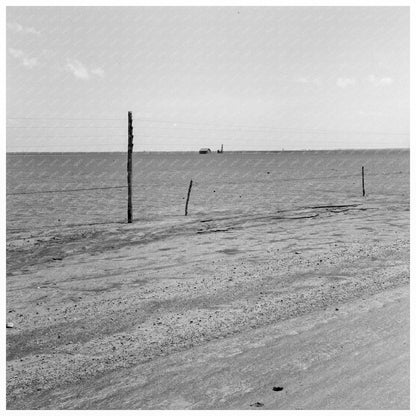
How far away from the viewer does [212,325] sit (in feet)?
20.0

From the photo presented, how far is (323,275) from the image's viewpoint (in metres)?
8.34

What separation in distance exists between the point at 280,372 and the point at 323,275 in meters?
3.78

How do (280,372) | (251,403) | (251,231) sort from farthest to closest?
(251,231), (280,372), (251,403)

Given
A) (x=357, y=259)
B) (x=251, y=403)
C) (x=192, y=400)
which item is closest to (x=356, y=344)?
(x=251, y=403)

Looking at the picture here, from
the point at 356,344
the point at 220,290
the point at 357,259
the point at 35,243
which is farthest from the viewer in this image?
the point at 35,243

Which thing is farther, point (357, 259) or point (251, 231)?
point (251, 231)

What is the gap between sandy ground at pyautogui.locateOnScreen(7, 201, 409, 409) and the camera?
4.53 meters

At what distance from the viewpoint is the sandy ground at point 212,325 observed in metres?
4.53

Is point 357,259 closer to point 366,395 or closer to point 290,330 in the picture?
point 290,330

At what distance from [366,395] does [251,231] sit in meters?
9.38

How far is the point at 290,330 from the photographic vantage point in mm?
5879

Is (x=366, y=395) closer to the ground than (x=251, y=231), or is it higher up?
closer to the ground
